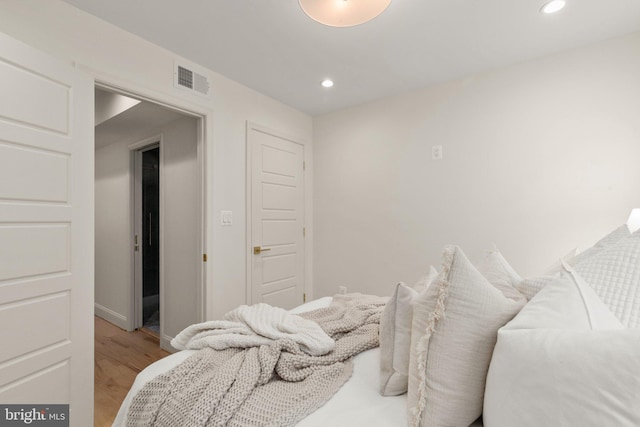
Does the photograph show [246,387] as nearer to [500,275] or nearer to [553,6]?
[500,275]

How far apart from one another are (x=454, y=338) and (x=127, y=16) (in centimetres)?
252

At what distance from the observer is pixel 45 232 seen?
1544 mm

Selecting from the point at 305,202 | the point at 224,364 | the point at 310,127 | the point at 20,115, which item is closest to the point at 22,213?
the point at 20,115

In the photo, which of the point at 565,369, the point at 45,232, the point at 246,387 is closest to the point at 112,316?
the point at 45,232

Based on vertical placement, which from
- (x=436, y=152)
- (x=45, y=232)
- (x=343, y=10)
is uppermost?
(x=343, y=10)

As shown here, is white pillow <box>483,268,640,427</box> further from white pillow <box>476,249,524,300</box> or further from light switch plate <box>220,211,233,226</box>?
light switch plate <box>220,211,233,226</box>

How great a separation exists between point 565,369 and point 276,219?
278cm

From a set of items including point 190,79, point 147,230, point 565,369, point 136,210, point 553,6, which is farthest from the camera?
point 147,230

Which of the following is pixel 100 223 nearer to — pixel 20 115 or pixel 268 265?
pixel 268 265

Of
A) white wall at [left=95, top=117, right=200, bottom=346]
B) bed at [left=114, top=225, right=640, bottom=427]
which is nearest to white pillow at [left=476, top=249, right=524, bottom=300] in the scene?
bed at [left=114, top=225, right=640, bottom=427]

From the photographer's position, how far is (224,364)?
43.8 inches

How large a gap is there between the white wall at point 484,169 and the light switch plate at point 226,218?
1.23m

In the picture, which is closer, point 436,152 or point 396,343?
point 396,343

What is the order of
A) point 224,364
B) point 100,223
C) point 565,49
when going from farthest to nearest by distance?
point 100,223, point 565,49, point 224,364
